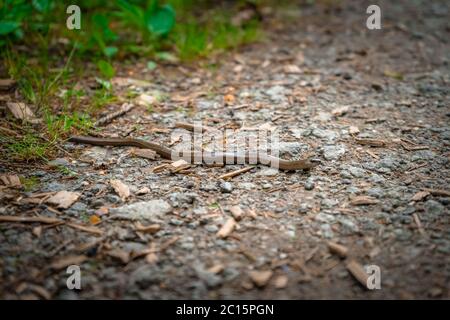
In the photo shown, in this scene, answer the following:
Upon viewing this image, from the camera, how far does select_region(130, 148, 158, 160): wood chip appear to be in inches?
123

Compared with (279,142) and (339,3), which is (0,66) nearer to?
(279,142)

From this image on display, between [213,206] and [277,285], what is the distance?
706mm

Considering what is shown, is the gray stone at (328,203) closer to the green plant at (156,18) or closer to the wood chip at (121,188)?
the wood chip at (121,188)

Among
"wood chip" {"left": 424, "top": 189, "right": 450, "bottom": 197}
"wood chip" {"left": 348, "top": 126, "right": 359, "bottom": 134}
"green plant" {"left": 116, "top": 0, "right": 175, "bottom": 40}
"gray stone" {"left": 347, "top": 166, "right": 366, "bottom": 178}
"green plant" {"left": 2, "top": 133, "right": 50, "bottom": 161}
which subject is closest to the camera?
"wood chip" {"left": 424, "top": 189, "right": 450, "bottom": 197}

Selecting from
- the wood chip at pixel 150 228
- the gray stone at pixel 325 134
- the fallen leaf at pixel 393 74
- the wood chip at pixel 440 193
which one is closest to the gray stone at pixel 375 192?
the wood chip at pixel 440 193

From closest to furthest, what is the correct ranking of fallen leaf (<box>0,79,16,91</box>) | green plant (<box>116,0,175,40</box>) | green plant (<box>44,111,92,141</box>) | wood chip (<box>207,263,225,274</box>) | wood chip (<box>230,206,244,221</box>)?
wood chip (<box>207,263,225,274</box>), wood chip (<box>230,206,244,221</box>), green plant (<box>44,111,92,141</box>), fallen leaf (<box>0,79,16,91</box>), green plant (<box>116,0,175,40</box>)

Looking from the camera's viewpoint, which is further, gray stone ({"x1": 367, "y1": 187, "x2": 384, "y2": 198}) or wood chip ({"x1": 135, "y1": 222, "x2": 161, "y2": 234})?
gray stone ({"x1": 367, "y1": 187, "x2": 384, "y2": 198})

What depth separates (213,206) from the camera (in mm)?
2635

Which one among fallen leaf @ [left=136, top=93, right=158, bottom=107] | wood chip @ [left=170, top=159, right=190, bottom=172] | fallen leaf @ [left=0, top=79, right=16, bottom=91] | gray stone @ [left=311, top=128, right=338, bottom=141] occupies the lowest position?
wood chip @ [left=170, top=159, right=190, bottom=172]

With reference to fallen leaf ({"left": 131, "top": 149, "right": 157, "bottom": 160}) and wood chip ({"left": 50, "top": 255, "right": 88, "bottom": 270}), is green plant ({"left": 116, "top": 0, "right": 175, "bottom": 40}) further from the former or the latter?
wood chip ({"left": 50, "top": 255, "right": 88, "bottom": 270})

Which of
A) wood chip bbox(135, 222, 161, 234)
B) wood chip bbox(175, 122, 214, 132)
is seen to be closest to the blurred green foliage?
wood chip bbox(175, 122, 214, 132)

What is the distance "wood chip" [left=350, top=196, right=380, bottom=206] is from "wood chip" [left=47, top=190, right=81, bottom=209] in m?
→ 1.75

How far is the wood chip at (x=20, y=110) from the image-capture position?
3399mm

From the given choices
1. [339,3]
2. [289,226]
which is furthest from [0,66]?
[339,3]
